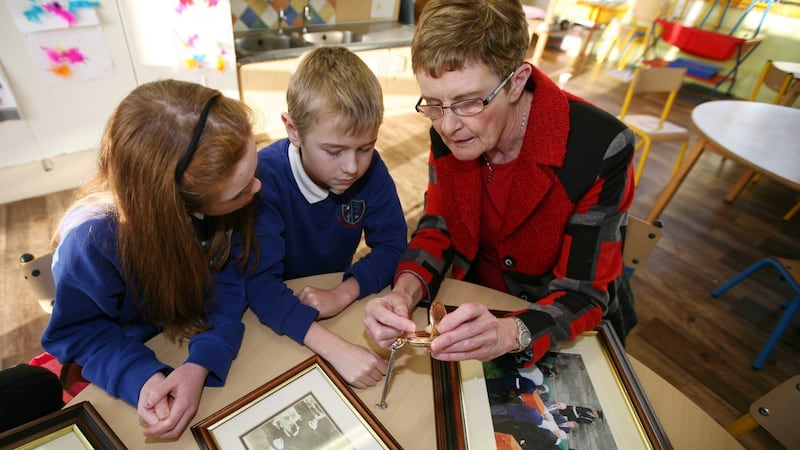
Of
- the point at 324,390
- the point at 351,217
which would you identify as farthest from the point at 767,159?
the point at 324,390

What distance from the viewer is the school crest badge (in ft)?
4.05

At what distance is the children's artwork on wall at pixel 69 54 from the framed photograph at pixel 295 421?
245 cm

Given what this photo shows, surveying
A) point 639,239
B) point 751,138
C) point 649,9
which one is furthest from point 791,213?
point 649,9

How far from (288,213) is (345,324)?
364 millimetres

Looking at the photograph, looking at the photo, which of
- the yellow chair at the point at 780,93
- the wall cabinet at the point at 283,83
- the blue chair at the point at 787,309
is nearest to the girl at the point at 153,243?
the wall cabinet at the point at 283,83

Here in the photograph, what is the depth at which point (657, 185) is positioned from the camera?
11.2ft

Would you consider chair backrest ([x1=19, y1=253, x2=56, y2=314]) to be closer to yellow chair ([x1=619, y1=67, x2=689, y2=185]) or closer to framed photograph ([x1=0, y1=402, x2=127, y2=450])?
framed photograph ([x1=0, y1=402, x2=127, y2=450])

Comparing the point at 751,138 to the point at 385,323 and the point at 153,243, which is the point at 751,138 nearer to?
the point at 385,323

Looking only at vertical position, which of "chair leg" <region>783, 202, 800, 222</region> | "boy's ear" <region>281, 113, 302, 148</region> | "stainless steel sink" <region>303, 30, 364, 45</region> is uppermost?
"boy's ear" <region>281, 113, 302, 148</region>

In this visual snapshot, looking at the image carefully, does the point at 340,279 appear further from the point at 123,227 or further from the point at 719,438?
the point at 719,438

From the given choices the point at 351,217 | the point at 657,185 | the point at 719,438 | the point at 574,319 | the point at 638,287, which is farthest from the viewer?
the point at 657,185

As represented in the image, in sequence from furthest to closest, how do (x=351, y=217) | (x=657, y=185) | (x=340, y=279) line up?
(x=657, y=185) < (x=351, y=217) < (x=340, y=279)

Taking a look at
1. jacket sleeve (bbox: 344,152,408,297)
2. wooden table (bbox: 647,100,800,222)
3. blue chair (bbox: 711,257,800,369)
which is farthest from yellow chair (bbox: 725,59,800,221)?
jacket sleeve (bbox: 344,152,408,297)

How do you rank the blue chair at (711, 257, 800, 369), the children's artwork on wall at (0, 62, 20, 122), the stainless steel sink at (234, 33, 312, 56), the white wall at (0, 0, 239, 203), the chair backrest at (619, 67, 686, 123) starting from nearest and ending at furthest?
the blue chair at (711, 257, 800, 369) → the children's artwork on wall at (0, 62, 20, 122) → the white wall at (0, 0, 239, 203) → the chair backrest at (619, 67, 686, 123) → the stainless steel sink at (234, 33, 312, 56)
